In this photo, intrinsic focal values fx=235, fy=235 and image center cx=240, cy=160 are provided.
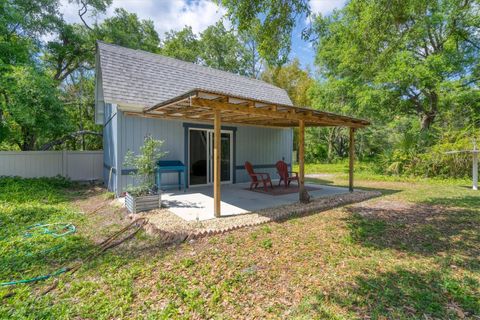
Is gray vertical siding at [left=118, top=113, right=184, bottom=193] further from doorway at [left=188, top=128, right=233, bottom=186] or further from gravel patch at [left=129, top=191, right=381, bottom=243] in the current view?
gravel patch at [left=129, top=191, right=381, bottom=243]

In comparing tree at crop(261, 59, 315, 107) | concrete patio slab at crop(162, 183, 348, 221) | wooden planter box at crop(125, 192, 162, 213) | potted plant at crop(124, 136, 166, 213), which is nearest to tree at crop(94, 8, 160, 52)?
tree at crop(261, 59, 315, 107)

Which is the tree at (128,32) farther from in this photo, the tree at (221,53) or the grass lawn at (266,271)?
the grass lawn at (266,271)

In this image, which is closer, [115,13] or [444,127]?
[444,127]

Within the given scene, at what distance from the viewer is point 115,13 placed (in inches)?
683

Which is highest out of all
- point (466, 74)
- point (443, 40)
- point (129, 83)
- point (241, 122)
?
point (443, 40)

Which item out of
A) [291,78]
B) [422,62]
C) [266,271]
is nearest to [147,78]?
[266,271]

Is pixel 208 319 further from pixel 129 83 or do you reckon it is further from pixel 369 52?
pixel 369 52

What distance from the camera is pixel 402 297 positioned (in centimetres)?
251

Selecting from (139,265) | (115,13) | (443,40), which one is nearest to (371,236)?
(139,265)

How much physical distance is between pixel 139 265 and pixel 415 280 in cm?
351

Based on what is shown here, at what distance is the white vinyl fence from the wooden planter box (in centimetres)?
591

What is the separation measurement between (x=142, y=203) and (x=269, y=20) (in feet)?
16.5

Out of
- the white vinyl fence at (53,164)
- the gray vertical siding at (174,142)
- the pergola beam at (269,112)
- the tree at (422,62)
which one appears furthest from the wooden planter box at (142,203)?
the tree at (422,62)

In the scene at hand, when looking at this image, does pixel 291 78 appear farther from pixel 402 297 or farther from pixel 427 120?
pixel 402 297
